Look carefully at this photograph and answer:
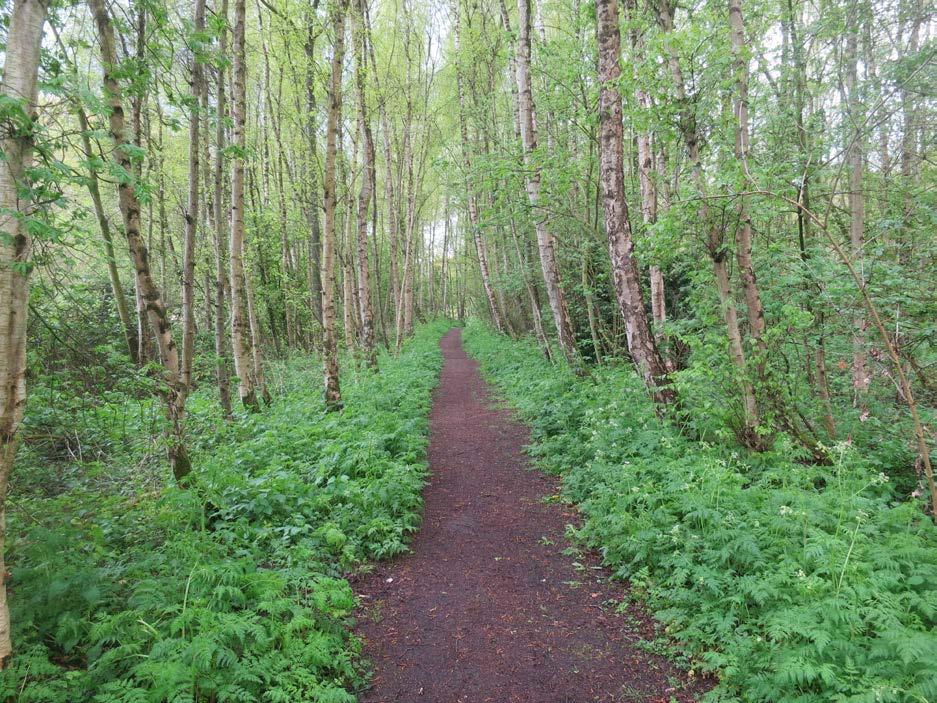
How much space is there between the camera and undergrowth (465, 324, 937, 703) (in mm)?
2615

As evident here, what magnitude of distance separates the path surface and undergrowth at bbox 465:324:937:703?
14.4 inches

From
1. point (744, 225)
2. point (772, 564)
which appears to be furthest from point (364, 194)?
point (772, 564)

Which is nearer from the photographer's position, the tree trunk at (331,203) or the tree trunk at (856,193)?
the tree trunk at (856,193)

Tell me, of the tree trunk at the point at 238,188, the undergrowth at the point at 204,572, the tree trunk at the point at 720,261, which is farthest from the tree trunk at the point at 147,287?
the tree trunk at the point at 720,261

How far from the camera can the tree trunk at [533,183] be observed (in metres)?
9.70

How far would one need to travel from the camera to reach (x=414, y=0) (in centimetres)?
1636

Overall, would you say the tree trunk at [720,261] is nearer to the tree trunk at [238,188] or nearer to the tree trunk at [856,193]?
the tree trunk at [856,193]

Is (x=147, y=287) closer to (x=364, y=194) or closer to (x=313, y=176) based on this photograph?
(x=364, y=194)

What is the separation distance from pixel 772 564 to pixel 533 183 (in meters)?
8.87

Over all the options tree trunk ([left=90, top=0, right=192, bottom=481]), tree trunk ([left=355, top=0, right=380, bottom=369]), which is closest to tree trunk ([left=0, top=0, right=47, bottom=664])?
tree trunk ([left=90, top=0, right=192, bottom=481])

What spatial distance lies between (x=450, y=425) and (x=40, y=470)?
6.32m

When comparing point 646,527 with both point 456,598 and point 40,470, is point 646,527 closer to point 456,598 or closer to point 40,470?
point 456,598

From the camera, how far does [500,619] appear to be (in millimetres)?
3865

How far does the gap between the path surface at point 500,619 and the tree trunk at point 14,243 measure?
2.48 meters
